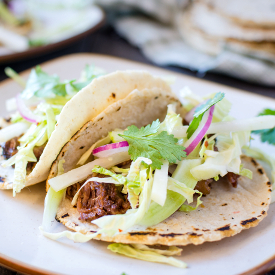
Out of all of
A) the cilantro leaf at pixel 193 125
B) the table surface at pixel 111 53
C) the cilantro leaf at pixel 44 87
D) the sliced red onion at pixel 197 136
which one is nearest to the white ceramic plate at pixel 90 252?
the sliced red onion at pixel 197 136

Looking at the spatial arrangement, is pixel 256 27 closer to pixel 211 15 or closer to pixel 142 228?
pixel 211 15

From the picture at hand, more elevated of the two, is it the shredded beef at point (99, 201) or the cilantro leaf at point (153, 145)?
the cilantro leaf at point (153, 145)

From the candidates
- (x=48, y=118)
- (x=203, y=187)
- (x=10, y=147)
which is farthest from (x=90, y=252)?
(x=10, y=147)

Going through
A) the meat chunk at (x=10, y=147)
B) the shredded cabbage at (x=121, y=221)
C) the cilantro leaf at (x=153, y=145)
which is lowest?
the meat chunk at (x=10, y=147)

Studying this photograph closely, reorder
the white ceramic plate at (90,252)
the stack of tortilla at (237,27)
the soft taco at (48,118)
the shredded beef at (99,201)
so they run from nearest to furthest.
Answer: the white ceramic plate at (90,252) < the shredded beef at (99,201) < the soft taco at (48,118) < the stack of tortilla at (237,27)

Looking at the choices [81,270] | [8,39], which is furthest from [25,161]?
[8,39]

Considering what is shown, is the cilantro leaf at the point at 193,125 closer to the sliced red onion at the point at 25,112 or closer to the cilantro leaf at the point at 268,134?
the cilantro leaf at the point at 268,134

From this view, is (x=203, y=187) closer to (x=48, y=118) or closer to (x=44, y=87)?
(x=48, y=118)
